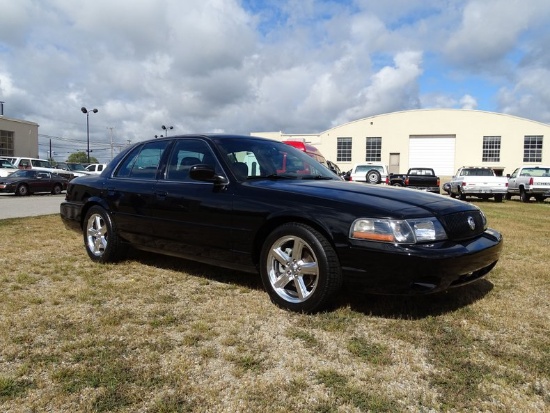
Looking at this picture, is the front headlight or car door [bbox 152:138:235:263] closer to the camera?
the front headlight

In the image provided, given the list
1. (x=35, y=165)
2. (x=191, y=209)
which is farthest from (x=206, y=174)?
(x=35, y=165)

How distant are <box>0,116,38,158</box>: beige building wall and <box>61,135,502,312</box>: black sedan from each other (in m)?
50.6

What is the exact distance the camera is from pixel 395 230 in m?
3.15

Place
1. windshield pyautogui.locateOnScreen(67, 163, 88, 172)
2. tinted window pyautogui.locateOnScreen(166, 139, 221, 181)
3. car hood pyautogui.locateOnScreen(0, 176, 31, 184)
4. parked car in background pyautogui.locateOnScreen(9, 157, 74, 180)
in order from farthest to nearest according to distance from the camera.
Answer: windshield pyautogui.locateOnScreen(67, 163, 88, 172), parked car in background pyautogui.locateOnScreen(9, 157, 74, 180), car hood pyautogui.locateOnScreen(0, 176, 31, 184), tinted window pyautogui.locateOnScreen(166, 139, 221, 181)

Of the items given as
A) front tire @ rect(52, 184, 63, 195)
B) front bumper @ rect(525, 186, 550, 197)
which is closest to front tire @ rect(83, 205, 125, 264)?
front tire @ rect(52, 184, 63, 195)

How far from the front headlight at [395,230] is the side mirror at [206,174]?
4.43 feet

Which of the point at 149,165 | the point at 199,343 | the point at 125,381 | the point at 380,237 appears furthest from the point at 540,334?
the point at 149,165

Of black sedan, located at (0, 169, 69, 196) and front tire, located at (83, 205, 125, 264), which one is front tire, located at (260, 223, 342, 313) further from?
black sedan, located at (0, 169, 69, 196)

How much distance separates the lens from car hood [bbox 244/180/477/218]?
3.30m

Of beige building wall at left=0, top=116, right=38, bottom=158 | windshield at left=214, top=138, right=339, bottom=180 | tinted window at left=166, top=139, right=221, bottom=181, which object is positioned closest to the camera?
windshield at left=214, top=138, right=339, bottom=180

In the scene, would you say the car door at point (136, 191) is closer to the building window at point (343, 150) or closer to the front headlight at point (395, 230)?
the front headlight at point (395, 230)

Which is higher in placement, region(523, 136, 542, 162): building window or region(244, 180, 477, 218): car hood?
region(523, 136, 542, 162): building window

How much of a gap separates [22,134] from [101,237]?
172 feet

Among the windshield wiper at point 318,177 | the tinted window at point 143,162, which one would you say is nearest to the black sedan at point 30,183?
the tinted window at point 143,162
